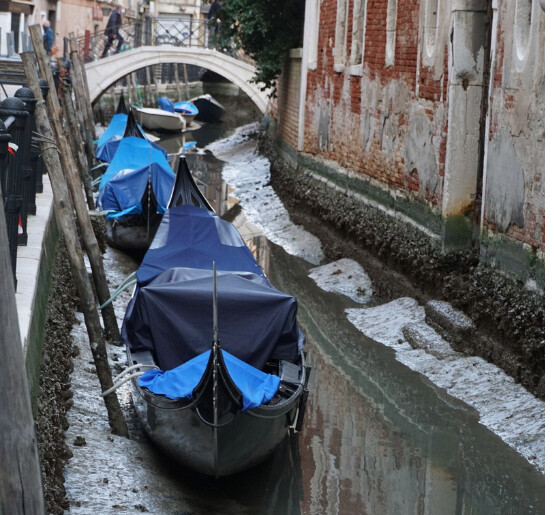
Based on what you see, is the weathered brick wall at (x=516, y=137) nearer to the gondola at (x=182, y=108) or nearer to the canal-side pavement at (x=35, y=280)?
the canal-side pavement at (x=35, y=280)

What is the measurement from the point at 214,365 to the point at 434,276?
2.99 metres

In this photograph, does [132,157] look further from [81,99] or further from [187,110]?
[187,110]

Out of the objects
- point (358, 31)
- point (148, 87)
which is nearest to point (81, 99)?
point (358, 31)

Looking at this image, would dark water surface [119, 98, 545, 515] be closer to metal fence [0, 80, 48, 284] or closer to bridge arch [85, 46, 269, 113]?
metal fence [0, 80, 48, 284]

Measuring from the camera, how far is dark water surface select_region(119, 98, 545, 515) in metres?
4.29

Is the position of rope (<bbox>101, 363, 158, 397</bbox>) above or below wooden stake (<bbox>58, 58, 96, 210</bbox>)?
below

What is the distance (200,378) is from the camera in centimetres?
409

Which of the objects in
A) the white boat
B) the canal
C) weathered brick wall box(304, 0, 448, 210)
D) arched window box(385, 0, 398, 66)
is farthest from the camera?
the white boat

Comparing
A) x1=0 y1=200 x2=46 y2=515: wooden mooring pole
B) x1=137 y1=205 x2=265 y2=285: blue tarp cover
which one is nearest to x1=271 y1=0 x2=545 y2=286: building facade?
x1=137 y1=205 x2=265 y2=285: blue tarp cover

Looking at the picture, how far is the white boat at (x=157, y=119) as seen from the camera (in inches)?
766

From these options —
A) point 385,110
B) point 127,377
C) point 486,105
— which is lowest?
point 127,377

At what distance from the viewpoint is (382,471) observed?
15.2 feet
